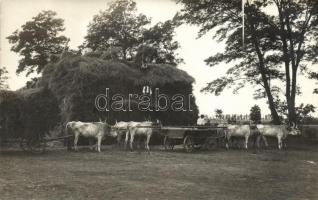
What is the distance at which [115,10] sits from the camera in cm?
3794

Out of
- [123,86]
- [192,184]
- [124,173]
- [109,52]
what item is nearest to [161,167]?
[124,173]

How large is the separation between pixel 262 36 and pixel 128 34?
13408 mm

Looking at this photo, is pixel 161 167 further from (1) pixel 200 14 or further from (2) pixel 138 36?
(2) pixel 138 36

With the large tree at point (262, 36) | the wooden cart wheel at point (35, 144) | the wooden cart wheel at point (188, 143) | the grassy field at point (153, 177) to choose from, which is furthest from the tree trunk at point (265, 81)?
the wooden cart wheel at point (35, 144)

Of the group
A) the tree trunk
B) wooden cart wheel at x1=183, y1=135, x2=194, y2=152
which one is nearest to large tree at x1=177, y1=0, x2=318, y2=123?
the tree trunk

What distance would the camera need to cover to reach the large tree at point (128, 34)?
117ft

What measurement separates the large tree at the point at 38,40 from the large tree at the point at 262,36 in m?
10.2

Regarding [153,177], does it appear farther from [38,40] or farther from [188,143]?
[38,40]

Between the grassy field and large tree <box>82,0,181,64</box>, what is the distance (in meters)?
17.4

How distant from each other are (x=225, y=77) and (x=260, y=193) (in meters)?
18.8

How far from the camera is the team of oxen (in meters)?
21.2

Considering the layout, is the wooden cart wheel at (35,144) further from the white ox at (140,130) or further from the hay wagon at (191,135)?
the hay wagon at (191,135)

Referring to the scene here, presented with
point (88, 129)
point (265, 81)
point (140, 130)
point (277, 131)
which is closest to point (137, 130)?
point (140, 130)

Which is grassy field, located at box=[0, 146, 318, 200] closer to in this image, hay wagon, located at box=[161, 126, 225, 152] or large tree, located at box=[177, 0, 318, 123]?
hay wagon, located at box=[161, 126, 225, 152]
